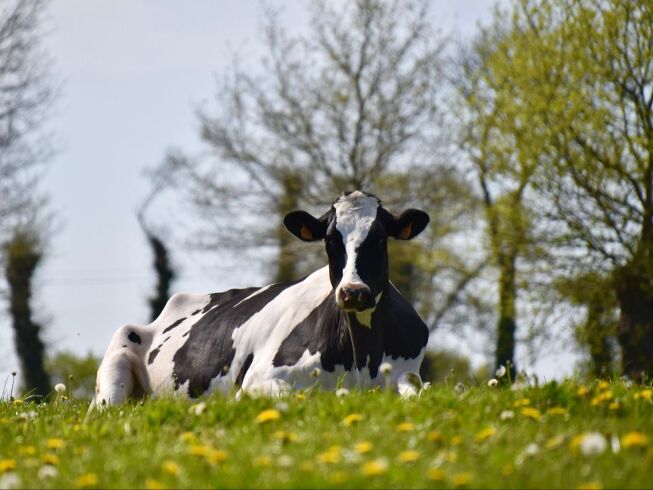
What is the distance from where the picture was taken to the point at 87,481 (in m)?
4.59

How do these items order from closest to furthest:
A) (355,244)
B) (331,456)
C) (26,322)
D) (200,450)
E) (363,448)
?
(331,456) < (363,448) < (200,450) < (355,244) < (26,322)

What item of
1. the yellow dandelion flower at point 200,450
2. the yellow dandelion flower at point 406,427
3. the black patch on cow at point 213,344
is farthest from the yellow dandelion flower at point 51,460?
the black patch on cow at point 213,344

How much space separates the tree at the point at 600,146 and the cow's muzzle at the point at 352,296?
14.7 metres

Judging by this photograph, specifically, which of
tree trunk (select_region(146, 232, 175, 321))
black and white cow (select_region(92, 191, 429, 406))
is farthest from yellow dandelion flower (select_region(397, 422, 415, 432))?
tree trunk (select_region(146, 232, 175, 321))

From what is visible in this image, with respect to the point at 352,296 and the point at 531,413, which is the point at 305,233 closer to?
the point at 352,296

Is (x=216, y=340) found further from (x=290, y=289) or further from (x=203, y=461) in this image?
(x=203, y=461)

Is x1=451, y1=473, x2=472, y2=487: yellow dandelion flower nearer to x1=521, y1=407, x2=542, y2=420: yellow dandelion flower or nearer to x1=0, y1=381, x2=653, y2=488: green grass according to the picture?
x1=0, y1=381, x2=653, y2=488: green grass

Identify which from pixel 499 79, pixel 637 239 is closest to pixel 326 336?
pixel 637 239

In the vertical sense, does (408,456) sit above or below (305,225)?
below

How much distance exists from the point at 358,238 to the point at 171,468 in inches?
156

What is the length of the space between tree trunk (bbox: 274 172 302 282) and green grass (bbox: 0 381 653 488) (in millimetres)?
21682

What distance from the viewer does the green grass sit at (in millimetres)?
4434

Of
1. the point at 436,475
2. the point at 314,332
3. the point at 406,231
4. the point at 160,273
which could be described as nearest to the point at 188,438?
the point at 436,475

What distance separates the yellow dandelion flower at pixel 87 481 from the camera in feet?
15.0
